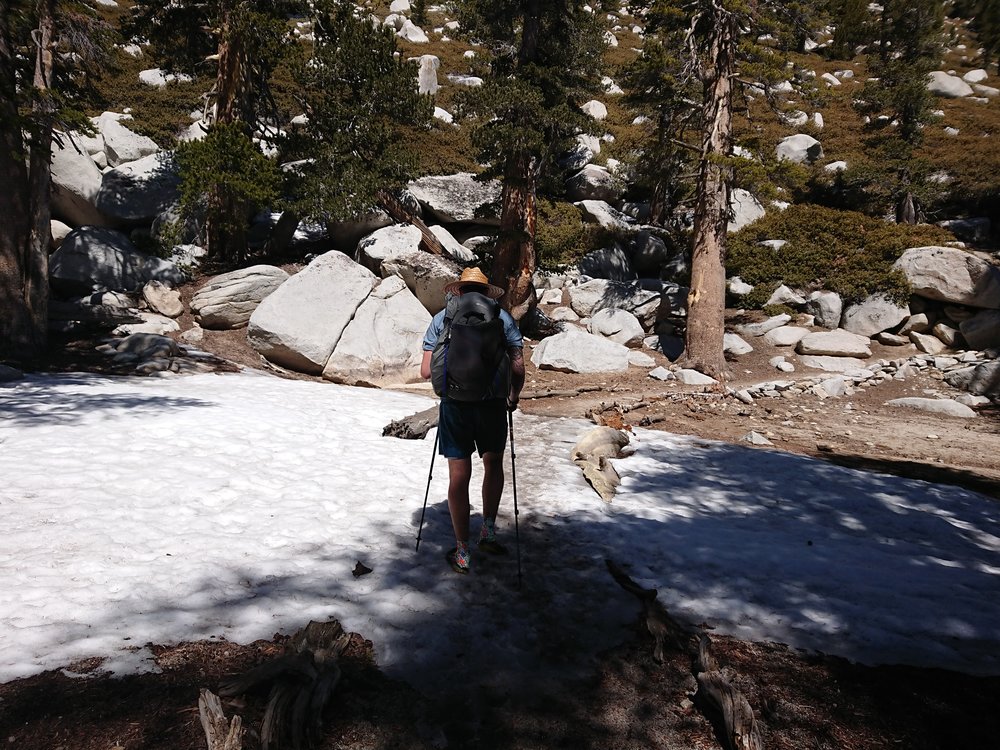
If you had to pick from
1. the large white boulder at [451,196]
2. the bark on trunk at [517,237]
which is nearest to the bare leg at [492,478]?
the bark on trunk at [517,237]

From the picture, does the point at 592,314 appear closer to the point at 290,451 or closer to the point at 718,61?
the point at 718,61

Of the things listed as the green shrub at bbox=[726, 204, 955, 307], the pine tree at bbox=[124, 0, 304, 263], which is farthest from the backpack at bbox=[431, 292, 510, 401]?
the green shrub at bbox=[726, 204, 955, 307]

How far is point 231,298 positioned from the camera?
1372cm

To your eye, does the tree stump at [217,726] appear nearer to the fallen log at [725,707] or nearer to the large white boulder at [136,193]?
the fallen log at [725,707]

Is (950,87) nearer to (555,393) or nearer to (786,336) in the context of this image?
(786,336)

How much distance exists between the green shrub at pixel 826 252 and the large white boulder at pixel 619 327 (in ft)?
13.1

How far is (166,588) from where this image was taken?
3.48m

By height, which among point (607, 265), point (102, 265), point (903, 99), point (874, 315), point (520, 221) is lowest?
point (874, 315)

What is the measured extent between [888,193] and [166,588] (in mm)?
25636

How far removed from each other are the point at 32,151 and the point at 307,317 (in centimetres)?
614

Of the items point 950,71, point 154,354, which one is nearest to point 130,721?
point 154,354

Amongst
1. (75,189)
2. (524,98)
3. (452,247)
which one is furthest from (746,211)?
(75,189)

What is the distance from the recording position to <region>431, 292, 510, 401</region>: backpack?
3.87 metres

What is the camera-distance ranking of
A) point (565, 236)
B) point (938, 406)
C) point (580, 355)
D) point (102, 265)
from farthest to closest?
1. point (565, 236)
2. point (102, 265)
3. point (580, 355)
4. point (938, 406)
